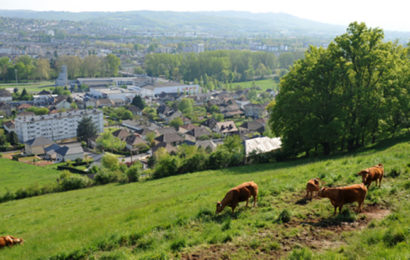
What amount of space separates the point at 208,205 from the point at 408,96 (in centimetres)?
1448

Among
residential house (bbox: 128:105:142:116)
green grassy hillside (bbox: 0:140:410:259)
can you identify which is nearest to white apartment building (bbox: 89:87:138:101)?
residential house (bbox: 128:105:142:116)

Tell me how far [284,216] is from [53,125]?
2146 inches

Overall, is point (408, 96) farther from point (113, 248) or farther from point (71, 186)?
point (71, 186)

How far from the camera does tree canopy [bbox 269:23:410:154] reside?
1828cm

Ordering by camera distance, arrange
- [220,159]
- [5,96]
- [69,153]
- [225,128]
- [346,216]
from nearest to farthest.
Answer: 1. [346,216]
2. [220,159]
3. [69,153]
4. [225,128]
5. [5,96]

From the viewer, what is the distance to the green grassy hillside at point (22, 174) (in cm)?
3544

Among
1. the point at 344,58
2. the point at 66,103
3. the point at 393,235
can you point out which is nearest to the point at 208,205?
the point at 393,235

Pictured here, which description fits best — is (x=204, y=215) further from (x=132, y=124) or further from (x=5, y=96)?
(x=5, y=96)

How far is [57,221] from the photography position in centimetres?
1296

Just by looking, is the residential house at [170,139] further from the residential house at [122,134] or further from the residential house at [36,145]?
the residential house at [36,145]

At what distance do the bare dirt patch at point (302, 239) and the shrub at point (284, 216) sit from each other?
0.13 m

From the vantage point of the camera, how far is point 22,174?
3909 cm

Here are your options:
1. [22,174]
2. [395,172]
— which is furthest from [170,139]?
[395,172]

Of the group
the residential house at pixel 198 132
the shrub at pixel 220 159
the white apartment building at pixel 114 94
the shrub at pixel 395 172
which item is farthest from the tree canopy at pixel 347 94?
the white apartment building at pixel 114 94
